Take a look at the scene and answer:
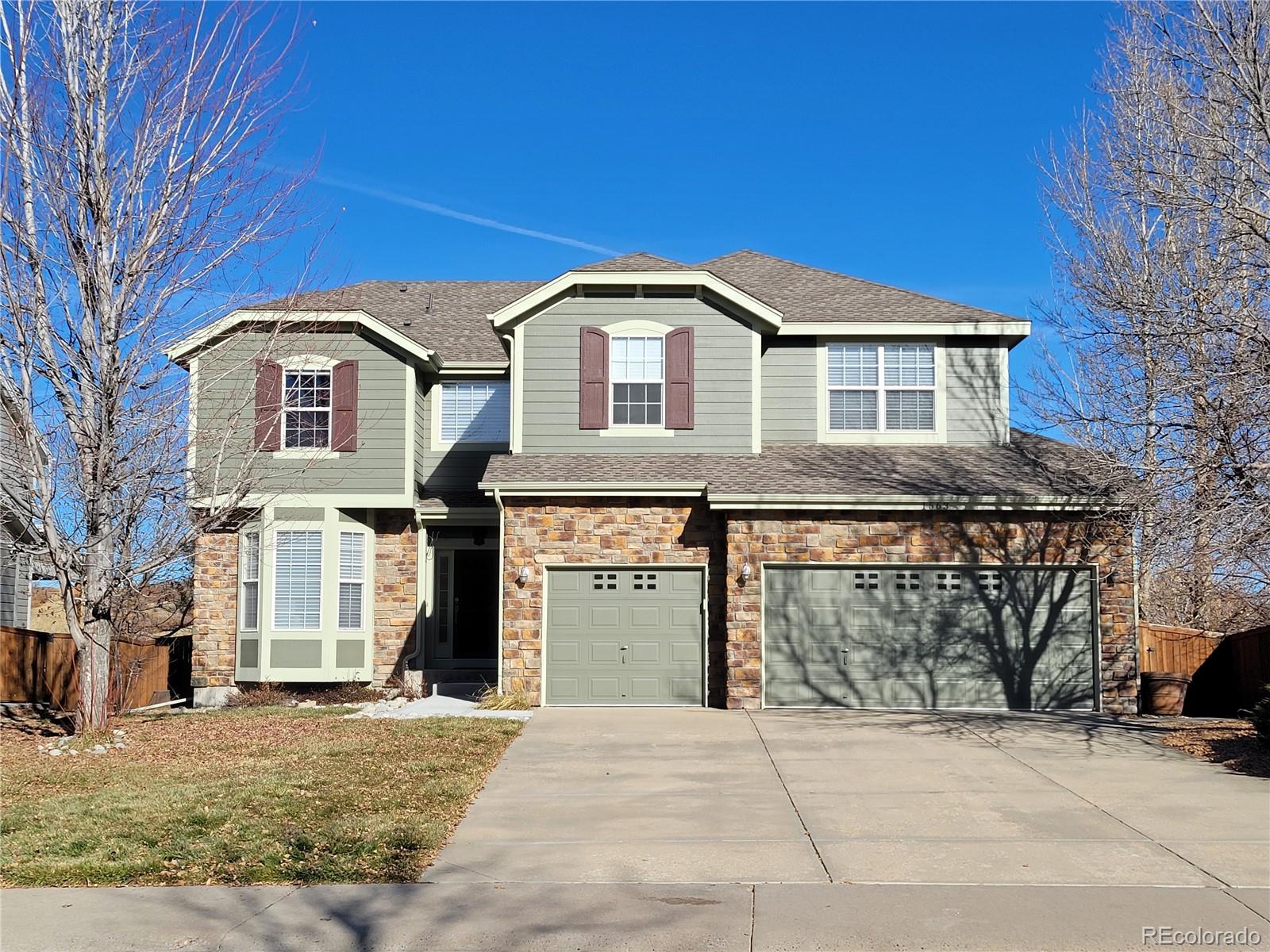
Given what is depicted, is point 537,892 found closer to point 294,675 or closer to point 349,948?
point 349,948

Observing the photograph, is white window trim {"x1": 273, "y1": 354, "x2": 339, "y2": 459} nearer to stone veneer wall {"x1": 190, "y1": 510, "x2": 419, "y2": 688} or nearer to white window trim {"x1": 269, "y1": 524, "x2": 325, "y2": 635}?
white window trim {"x1": 269, "y1": 524, "x2": 325, "y2": 635}

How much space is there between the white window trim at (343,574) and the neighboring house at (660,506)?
4 centimetres

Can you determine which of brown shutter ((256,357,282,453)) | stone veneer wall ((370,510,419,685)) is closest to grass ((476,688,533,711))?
stone veneer wall ((370,510,419,685))

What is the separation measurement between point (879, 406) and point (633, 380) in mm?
4212

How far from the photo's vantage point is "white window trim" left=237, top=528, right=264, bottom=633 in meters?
18.5

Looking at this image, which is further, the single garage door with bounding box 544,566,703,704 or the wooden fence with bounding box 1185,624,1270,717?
the wooden fence with bounding box 1185,624,1270,717

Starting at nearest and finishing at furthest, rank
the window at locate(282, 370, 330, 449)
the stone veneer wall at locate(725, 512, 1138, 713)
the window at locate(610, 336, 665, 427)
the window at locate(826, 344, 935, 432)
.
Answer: the stone veneer wall at locate(725, 512, 1138, 713)
the window at locate(610, 336, 665, 427)
the window at locate(826, 344, 935, 432)
the window at locate(282, 370, 330, 449)

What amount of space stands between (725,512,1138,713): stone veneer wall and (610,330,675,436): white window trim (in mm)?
2425

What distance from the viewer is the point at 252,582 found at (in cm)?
1869

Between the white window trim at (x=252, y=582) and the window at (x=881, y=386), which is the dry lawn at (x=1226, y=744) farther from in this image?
the white window trim at (x=252, y=582)

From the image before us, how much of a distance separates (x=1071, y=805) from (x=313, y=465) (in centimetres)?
1307

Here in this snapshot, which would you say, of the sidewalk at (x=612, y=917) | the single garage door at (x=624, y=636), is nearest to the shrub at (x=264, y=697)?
the single garage door at (x=624, y=636)

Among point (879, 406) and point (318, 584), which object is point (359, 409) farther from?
point (879, 406)

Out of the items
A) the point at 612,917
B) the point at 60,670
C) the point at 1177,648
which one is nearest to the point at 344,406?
the point at 60,670
